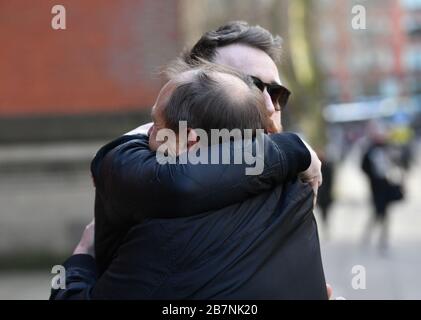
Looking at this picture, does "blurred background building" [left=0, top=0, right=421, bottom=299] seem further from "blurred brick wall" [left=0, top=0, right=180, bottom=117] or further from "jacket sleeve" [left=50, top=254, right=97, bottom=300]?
"jacket sleeve" [left=50, top=254, right=97, bottom=300]

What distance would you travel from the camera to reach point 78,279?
1942mm

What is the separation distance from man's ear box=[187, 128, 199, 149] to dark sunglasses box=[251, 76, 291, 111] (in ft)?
1.62

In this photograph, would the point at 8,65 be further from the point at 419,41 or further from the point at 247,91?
the point at 419,41

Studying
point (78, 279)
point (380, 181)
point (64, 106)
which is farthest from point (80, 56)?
point (78, 279)

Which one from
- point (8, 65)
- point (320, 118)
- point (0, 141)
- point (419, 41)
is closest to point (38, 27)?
point (8, 65)

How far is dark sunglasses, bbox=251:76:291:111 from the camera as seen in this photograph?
2186mm

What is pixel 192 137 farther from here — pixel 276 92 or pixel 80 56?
pixel 80 56

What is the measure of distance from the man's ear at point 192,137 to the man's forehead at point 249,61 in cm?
55

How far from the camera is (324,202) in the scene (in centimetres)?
1255

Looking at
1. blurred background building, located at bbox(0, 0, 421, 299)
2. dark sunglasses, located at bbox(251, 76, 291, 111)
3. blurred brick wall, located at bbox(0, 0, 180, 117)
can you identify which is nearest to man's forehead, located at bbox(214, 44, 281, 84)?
dark sunglasses, located at bbox(251, 76, 291, 111)

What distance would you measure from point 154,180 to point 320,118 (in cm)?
1923

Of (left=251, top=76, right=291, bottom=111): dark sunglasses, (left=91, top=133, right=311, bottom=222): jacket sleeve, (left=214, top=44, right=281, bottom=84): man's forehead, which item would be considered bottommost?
(left=91, top=133, right=311, bottom=222): jacket sleeve

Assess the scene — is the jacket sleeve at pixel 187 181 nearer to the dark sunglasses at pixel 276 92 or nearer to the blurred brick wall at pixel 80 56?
the dark sunglasses at pixel 276 92

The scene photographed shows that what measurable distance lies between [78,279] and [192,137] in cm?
50
